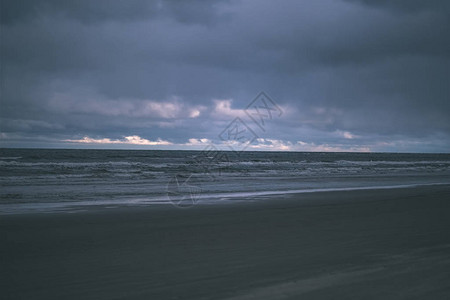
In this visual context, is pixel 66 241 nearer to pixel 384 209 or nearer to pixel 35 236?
pixel 35 236

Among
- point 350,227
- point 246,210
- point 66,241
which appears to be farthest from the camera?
point 246,210

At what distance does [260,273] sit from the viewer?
15.6 feet

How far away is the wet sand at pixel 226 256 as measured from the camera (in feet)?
13.8

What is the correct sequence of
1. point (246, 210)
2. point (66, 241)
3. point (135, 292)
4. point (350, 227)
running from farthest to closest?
1. point (246, 210)
2. point (350, 227)
3. point (66, 241)
4. point (135, 292)

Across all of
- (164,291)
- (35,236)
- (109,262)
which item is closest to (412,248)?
(164,291)

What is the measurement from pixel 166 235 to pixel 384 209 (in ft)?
24.6

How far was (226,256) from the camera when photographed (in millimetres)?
5648

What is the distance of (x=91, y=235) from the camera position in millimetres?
7375

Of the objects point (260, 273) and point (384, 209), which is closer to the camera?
point (260, 273)

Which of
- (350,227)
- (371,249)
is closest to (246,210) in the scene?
(350,227)

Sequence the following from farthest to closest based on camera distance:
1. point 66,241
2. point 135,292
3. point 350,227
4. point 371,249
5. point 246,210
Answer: point 246,210 < point 350,227 < point 66,241 < point 371,249 < point 135,292

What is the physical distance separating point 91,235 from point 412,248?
6.36 metres

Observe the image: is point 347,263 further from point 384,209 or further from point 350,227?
point 384,209

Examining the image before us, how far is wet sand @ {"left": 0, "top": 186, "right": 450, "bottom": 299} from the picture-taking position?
13.8 feet
